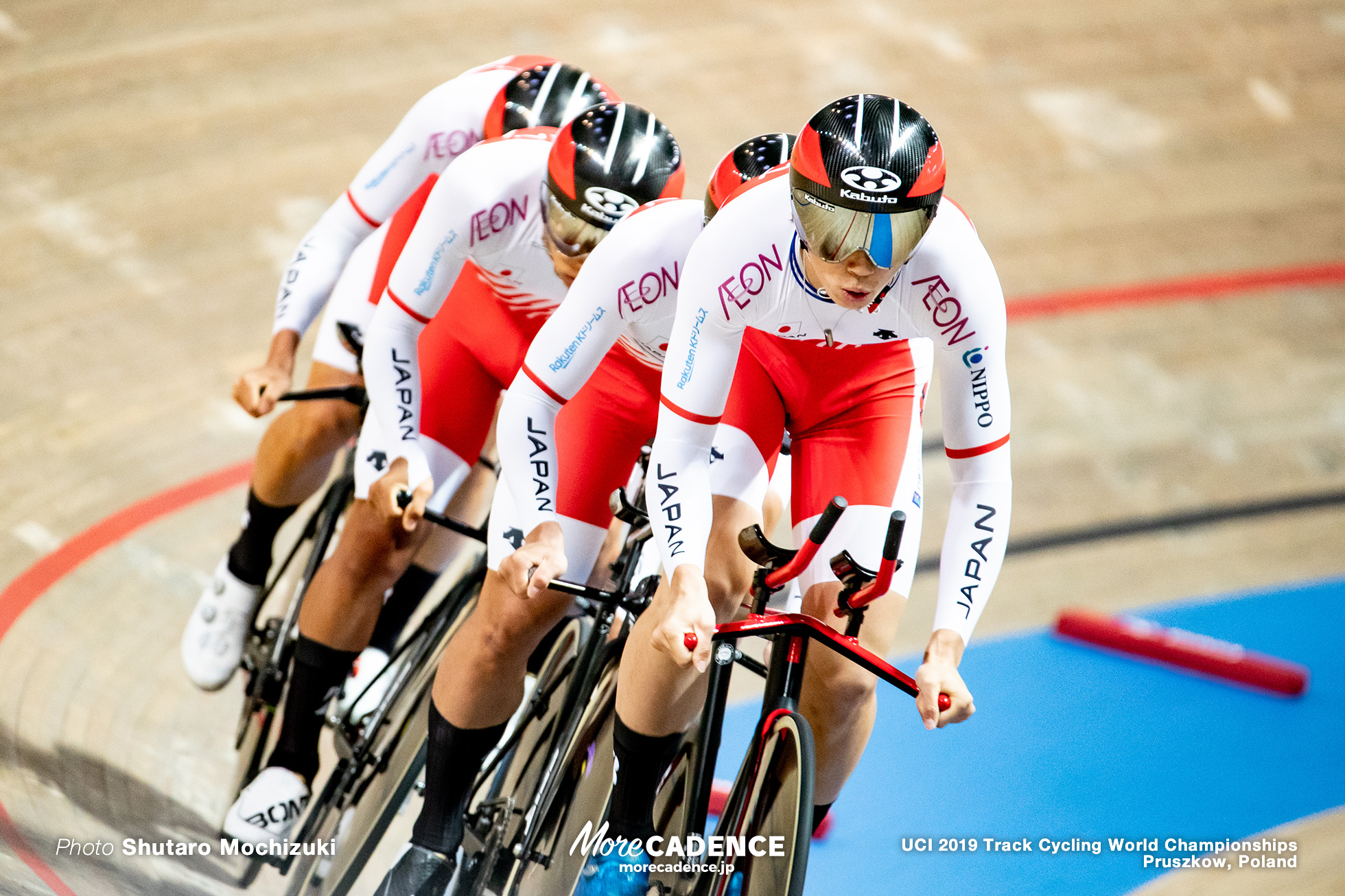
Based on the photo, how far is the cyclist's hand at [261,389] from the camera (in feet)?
9.37

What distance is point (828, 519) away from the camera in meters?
1.82

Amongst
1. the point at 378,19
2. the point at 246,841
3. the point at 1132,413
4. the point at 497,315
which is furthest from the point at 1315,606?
the point at 378,19

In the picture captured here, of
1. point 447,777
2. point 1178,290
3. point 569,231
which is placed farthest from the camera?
point 1178,290

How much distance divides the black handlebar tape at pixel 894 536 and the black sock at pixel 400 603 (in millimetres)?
1597

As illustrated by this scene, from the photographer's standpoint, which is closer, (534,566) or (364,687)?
(534,566)

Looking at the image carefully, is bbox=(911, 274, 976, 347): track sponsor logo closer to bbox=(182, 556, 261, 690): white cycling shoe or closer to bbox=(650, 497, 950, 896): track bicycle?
bbox=(650, 497, 950, 896): track bicycle

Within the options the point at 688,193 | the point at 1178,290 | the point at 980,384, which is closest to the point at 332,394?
the point at 980,384

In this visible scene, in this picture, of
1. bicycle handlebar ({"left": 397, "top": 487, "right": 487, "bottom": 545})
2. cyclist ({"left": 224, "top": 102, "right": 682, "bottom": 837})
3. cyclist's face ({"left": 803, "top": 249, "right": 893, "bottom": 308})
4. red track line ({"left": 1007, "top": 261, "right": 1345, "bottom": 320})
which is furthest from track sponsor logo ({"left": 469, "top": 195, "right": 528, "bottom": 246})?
red track line ({"left": 1007, "top": 261, "right": 1345, "bottom": 320})

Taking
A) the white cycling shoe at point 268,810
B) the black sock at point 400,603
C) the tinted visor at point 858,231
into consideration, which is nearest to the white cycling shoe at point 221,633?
the black sock at point 400,603

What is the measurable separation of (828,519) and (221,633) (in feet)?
6.42

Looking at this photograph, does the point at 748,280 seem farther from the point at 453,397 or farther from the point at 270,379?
the point at 270,379

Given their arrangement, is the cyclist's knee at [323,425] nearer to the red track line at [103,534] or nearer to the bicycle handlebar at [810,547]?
the red track line at [103,534]

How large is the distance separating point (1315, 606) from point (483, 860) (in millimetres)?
2759

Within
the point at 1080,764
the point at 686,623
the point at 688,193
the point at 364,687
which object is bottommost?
the point at 1080,764
